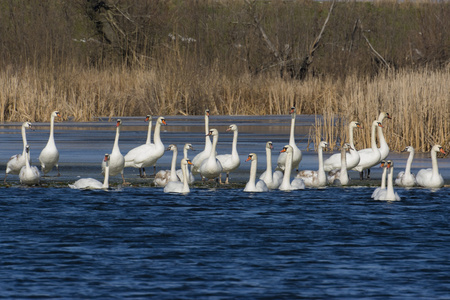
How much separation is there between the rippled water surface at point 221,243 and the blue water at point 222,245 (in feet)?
0.04

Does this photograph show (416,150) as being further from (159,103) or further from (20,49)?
(20,49)

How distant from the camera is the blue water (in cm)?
654

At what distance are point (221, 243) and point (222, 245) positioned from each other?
3.7 inches

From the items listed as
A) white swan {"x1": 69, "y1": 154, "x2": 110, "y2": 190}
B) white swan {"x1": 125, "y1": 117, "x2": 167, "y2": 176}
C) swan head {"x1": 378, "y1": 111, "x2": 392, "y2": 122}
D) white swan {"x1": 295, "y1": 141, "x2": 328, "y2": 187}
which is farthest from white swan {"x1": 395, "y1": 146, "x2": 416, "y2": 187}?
white swan {"x1": 69, "y1": 154, "x2": 110, "y2": 190}

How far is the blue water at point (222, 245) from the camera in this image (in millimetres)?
6535

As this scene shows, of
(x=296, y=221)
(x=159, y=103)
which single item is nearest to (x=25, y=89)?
(x=159, y=103)

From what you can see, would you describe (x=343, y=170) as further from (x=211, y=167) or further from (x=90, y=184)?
(x=90, y=184)

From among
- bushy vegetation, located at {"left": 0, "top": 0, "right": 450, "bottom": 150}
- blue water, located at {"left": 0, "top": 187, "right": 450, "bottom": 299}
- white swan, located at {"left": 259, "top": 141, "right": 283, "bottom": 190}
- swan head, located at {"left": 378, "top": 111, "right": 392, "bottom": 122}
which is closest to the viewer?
blue water, located at {"left": 0, "top": 187, "right": 450, "bottom": 299}

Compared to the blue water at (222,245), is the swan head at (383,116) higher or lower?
higher

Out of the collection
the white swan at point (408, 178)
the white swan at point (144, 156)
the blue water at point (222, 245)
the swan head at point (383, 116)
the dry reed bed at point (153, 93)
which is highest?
the dry reed bed at point (153, 93)

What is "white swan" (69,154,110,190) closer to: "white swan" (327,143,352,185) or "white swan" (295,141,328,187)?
"white swan" (295,141,328,187)

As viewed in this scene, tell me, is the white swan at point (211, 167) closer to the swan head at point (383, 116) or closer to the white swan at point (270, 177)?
the white swan at point (270, 177)

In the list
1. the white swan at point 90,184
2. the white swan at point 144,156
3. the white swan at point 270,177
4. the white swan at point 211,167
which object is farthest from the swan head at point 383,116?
the white swan at point 90,184

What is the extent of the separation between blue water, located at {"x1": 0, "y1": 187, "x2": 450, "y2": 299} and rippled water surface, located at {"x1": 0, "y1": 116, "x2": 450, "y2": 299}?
0.01 m
